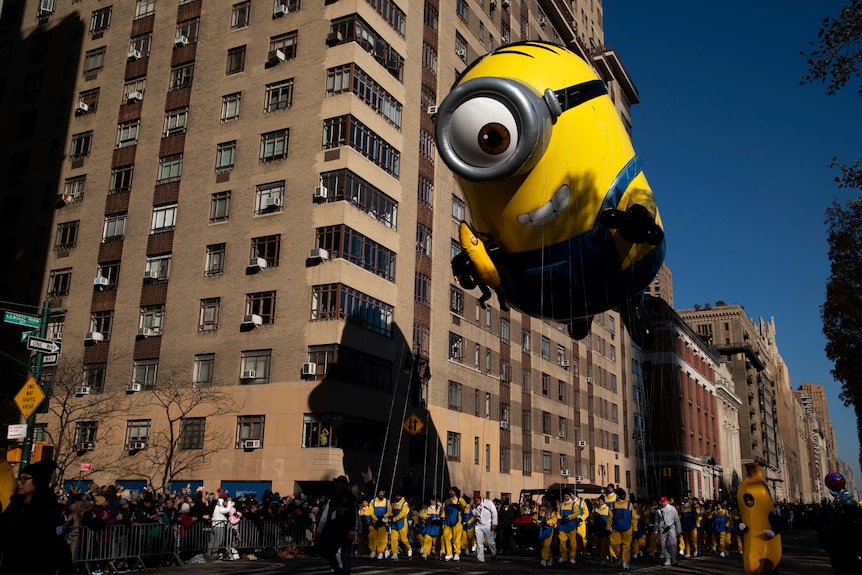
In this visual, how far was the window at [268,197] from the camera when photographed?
36750 millimetres

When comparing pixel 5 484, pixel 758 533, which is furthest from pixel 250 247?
pixel 758 533

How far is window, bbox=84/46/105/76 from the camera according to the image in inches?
1796

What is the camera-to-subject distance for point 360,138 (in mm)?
36719

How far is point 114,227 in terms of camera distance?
41562 millimetres

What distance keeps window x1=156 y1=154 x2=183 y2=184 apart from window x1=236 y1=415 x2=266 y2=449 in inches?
531

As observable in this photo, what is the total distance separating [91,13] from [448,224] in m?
25.0

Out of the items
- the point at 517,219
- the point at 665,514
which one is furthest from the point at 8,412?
the point at 517,219

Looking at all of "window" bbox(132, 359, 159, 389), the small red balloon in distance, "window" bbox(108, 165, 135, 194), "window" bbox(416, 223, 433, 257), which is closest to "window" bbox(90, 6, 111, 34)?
"window" bbox(108, 165, 135, 194)

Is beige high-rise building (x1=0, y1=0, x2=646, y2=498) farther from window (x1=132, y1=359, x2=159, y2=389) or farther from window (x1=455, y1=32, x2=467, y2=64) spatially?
window (x1=455, y1=32, x2=467, y2=64)

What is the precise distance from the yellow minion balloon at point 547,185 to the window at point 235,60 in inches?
1218

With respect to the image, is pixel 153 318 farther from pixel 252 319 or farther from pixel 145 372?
pixel 252 319

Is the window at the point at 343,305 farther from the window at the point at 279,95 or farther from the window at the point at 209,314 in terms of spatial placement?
the window at the point at 279,95

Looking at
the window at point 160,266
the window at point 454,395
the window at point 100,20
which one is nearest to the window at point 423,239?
the window at point 454,395

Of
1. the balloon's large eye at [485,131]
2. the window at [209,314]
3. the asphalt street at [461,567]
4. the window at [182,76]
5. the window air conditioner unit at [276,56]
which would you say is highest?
the window at [182,76]
